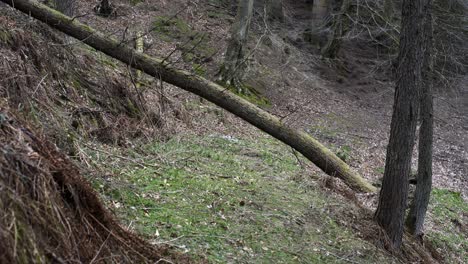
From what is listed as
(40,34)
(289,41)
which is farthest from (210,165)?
(289,41)

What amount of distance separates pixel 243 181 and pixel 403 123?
2.53 metres

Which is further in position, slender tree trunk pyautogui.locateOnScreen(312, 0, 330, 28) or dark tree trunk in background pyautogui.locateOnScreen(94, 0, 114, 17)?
slender tree trunk pyautogui.locateOnScreen(312, 0, 330, 28)

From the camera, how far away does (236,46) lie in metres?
17.2

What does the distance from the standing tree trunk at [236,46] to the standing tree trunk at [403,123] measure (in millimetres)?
9872

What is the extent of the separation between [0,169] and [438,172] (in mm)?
14292

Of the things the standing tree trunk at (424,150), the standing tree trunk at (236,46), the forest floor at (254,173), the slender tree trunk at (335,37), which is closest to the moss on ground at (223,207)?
the forest floor at (254,173)

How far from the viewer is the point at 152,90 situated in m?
11.1

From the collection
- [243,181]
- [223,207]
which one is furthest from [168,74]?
[243,181]

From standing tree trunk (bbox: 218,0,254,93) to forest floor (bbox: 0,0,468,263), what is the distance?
2.59ft

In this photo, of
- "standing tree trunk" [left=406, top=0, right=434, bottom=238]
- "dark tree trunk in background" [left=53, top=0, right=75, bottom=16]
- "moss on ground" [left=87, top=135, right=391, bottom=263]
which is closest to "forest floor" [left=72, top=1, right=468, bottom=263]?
"moss on ground" [left=87, top=135, right=391, bottom=263]

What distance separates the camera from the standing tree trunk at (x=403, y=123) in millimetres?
7090

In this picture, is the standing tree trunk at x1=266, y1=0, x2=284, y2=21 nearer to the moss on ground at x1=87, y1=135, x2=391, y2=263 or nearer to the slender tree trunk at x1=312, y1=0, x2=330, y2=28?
the slender tree trunk at x1=312, y1=0, x2=330, y2=28

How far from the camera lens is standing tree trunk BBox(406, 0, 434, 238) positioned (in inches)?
346

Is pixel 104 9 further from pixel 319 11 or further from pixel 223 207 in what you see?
pixel 223 207
